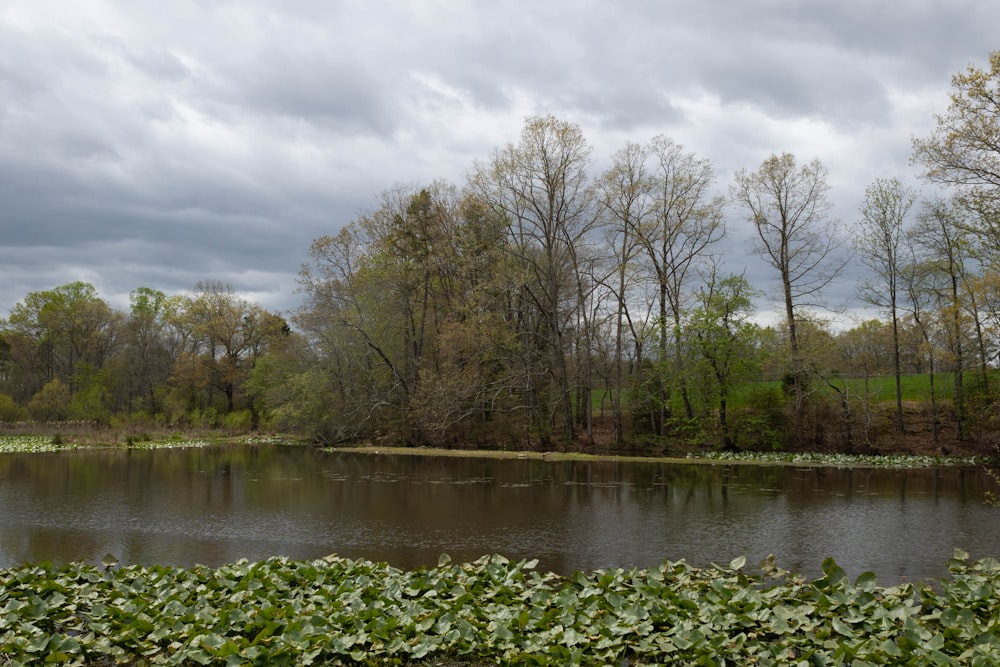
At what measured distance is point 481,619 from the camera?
7.45m

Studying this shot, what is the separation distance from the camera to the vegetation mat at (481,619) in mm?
6387

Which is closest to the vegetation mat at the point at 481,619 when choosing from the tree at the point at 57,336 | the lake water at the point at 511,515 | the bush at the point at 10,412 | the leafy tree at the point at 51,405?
the lake water at the point at 511,515

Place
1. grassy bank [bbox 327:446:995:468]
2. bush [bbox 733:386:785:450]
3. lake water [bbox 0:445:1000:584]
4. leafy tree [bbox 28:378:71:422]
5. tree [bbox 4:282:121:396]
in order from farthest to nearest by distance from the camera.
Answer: tree [bbox 4:282:121:396]
leafy tree [bbox 28:378:71:422]
bush [bbox 733:386:785:450]
grassy bank [bbox 327:446:995:468]
lake water [bbox 0:445:1000:584]

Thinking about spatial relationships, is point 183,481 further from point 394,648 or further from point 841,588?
point 841,588

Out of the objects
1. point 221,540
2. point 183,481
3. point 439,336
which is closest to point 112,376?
point 439,336

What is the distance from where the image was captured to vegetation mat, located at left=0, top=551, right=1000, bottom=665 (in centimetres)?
→ 639

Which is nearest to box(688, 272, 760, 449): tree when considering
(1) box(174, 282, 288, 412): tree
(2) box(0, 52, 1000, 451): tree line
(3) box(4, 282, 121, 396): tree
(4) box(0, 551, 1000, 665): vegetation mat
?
(2) box(0, 52, 1000, 451): tree line

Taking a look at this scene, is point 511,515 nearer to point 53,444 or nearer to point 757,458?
point 757,458

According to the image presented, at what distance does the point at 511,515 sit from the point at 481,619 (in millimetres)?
8196

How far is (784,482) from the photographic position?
70.7 ft

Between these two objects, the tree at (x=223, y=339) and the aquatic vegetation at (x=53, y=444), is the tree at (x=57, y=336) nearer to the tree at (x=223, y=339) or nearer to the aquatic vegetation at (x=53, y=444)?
the tree at (x=223, y=339)

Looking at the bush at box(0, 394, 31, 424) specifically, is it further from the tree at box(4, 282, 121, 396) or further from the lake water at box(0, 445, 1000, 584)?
the lake water at box(0, 445, 1000, 584)

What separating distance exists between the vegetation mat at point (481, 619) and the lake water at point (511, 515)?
82.9 inches

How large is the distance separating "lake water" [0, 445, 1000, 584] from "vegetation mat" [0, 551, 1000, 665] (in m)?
2.11
